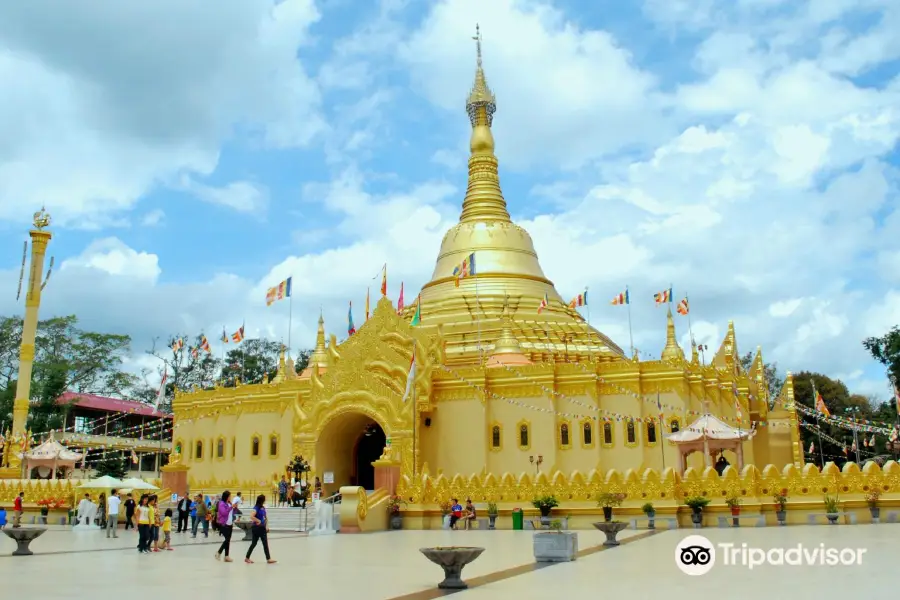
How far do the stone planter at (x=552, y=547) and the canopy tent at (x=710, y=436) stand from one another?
14.1 m

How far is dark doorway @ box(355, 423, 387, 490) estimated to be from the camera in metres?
41.7

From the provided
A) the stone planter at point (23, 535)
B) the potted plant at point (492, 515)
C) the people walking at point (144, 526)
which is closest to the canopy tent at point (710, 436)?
the potted plant at point (492, 515)

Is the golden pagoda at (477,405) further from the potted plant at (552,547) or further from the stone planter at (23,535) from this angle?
the potted plant at (552,547)

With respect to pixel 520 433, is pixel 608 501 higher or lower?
lower

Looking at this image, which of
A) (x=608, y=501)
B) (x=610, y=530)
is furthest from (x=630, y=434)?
(x=610, y=530)

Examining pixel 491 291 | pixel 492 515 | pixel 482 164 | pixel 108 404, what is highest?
pixel 482 164

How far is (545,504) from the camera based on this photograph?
85.1 feet

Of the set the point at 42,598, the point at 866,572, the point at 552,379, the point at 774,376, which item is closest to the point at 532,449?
the point at 552,379

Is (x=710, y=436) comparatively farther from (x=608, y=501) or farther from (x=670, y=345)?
(x=670, y=345)

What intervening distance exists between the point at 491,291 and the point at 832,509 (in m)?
23.2

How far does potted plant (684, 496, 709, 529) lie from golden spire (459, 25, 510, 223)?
2624 cm

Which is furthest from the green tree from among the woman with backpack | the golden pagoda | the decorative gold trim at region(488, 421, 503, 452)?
the woman with backpack

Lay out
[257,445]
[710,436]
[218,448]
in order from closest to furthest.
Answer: [710,436]
[257,445]
[218,448]

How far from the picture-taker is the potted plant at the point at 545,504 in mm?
25906
